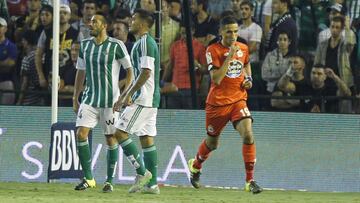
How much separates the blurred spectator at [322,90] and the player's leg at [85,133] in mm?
3702

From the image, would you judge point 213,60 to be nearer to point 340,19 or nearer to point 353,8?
point 340,19

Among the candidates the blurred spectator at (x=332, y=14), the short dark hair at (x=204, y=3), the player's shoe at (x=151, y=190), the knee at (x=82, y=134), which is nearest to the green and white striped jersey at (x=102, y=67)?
the knee at (x=82, y=134)

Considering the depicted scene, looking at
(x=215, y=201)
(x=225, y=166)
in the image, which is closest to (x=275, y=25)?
(x=225, y=166)

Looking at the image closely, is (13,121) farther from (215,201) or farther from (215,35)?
(215,201)

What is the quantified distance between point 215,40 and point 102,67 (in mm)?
3165

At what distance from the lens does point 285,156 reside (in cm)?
1736

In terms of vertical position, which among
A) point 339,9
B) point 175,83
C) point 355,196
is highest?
point 339,9

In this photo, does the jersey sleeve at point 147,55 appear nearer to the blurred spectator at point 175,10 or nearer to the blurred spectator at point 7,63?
the blurred spectator at point 175,10

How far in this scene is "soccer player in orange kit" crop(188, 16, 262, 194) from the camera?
47.8ft

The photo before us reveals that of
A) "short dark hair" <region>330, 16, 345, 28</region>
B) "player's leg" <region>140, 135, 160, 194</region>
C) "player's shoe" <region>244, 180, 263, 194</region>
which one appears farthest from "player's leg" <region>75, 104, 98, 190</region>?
"short dark hair" <region>330, 16, 345, 28</region>

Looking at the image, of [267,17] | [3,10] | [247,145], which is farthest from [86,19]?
[247,145]

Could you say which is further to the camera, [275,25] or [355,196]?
[275,25]

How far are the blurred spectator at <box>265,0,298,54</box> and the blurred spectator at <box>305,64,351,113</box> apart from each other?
52 centimetres

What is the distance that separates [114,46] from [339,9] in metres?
3.90
